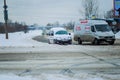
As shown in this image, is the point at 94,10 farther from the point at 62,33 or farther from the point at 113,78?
the point at 113,78

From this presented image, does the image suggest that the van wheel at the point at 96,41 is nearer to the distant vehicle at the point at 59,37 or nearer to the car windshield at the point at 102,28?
the car windshield at the point at 102,28

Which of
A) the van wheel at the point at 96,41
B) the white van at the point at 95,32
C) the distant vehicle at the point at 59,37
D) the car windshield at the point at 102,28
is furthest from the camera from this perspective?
the distant vehicle at the point at 59,37

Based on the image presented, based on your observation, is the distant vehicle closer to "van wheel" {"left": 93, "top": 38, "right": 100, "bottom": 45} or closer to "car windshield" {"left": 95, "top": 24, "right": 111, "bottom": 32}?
"van wheel" {"left": 93, "top": 38, "right": 100, "bottom": 45}

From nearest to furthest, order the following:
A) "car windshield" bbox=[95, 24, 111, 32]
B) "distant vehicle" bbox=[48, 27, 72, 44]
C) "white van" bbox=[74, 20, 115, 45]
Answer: "white van" bbox=[74, 20, 115, 45]
"car windshield" bbox=[95, 24, 111, 32]
"distant vehicle" bbox=[48, 27, 72, 44]

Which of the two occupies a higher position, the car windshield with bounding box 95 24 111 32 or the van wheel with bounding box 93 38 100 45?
the car windshield with bounding box 95 24 111 32

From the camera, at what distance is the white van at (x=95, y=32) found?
99.3ft

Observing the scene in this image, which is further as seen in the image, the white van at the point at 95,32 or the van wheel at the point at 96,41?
the van wheel at the point at 96,41

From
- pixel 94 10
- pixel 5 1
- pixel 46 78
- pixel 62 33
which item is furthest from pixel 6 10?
pixel 94 10

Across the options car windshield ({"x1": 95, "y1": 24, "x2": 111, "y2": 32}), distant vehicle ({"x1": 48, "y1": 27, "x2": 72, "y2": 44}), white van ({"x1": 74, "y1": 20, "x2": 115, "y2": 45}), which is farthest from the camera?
distant vehicle ({"x1": 48, "y1": 27, "x2": 72, "y2": 44})

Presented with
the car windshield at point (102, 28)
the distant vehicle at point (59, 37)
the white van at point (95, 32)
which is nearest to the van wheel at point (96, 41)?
the white van at point (95, 32)

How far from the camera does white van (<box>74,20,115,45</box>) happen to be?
3028 cm

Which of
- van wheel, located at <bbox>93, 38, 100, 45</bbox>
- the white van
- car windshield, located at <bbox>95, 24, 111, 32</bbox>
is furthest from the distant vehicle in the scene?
car windshield, located at <bbox>95, 24, 111, 32</bbox>

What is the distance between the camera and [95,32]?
30812 mm

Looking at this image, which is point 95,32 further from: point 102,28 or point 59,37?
point 59,37
